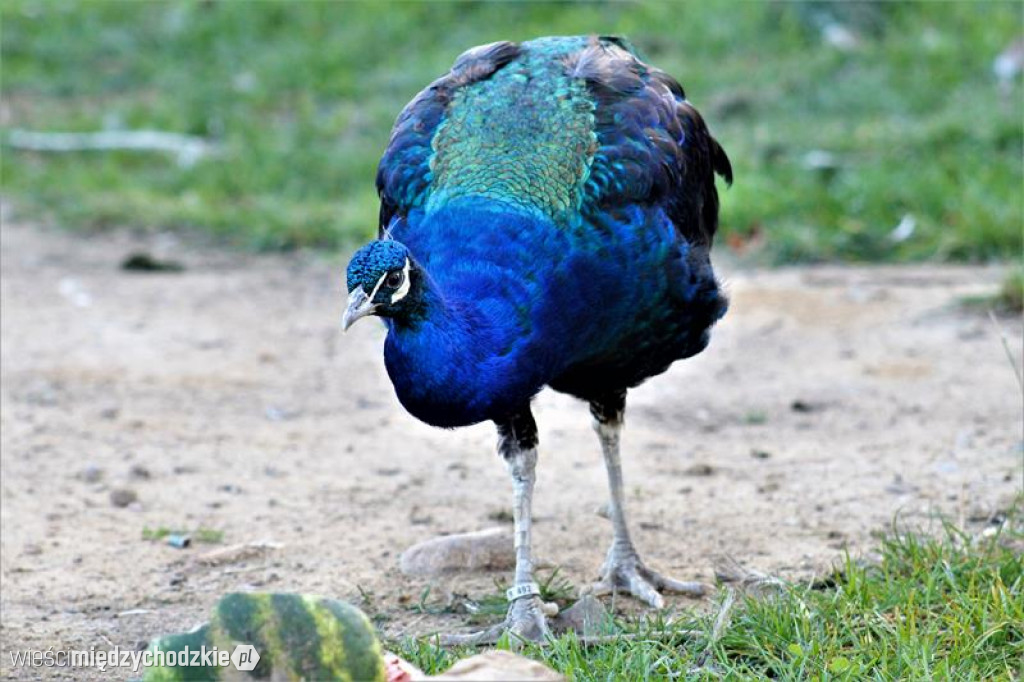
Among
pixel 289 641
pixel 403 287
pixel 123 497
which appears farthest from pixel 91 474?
pixel 289 641

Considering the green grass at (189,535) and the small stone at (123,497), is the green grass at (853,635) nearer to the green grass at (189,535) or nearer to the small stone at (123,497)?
the green grass at (189,535)

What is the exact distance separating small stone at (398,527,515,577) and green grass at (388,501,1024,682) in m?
0.62

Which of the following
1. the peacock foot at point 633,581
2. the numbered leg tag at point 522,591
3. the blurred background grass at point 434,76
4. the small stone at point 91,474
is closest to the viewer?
the numbered leg tag at point 522,591

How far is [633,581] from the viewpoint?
483 cm

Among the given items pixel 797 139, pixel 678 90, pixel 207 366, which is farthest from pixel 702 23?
pixel 678 90

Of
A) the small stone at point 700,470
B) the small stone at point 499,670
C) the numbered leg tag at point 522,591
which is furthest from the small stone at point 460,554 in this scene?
the small stone at point 499,670

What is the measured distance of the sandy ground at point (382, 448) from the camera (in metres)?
4.99

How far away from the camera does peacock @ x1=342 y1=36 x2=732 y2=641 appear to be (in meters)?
4.07

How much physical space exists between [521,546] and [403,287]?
1.04 meters

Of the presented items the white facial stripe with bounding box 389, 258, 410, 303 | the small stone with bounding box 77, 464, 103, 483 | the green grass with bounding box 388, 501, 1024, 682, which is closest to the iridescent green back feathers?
the white facial stripe with bounding box 389, 258, 410, 303

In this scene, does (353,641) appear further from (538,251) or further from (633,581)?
(633,581)

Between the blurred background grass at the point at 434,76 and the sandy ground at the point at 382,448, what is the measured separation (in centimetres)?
75

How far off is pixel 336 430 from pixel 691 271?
2257mm

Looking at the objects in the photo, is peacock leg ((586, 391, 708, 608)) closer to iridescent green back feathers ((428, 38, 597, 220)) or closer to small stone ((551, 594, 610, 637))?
small stone ((551, 594, 610, 637))
